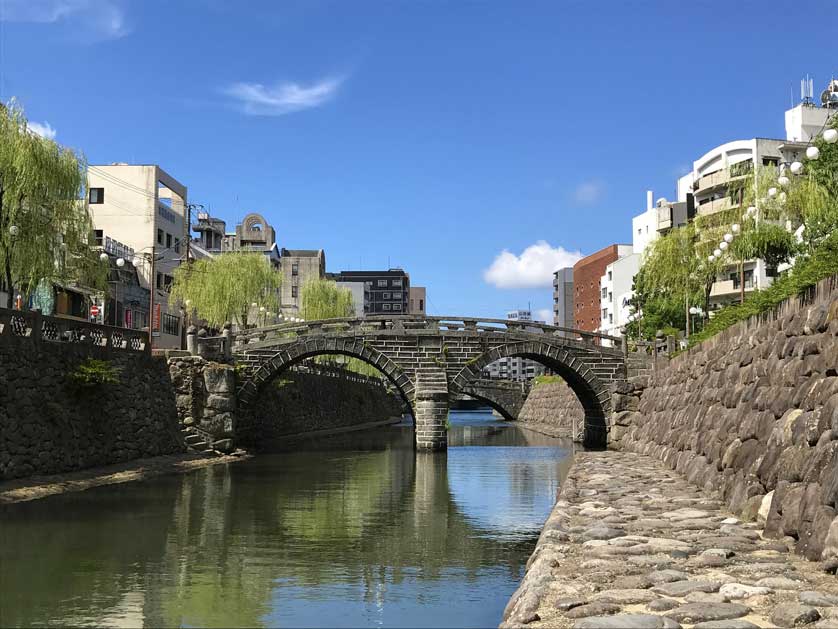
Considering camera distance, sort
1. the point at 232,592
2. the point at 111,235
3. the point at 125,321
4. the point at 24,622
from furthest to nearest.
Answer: the point at 111,235
the point at 125,321
the point at 232,592
the point at 24,622

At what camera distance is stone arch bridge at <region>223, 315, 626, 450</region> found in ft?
117

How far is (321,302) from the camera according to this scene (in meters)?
62.3

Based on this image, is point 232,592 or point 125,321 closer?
point 232,592

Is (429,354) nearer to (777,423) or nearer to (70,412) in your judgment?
(70,412)

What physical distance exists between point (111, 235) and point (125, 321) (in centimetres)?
762

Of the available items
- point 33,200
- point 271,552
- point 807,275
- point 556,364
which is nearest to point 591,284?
point 556,364

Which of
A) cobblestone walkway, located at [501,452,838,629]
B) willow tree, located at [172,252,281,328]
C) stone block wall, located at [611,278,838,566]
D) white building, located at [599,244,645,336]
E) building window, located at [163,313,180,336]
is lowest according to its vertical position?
cobblestone walkway, located at [501,452,838,629]

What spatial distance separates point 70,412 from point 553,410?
43534 millimetres

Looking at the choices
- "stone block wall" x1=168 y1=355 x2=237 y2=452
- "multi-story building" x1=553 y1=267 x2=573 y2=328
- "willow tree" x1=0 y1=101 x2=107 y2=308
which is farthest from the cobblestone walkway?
"multi-story building" x1=553 y1=267 x2=573 y2=328

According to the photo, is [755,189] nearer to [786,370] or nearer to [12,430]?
→ [786,370]

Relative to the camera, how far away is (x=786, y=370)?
1187 cm

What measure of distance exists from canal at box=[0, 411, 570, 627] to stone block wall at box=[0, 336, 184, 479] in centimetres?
148

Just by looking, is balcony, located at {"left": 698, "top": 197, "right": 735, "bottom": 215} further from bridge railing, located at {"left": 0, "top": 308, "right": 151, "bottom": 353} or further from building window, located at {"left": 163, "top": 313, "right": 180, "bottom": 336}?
bridge railing, located at {"left": 0, "top": 308, "right": 151, "bottom": 353}

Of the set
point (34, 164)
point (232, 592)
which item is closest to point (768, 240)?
point (34, 164)
